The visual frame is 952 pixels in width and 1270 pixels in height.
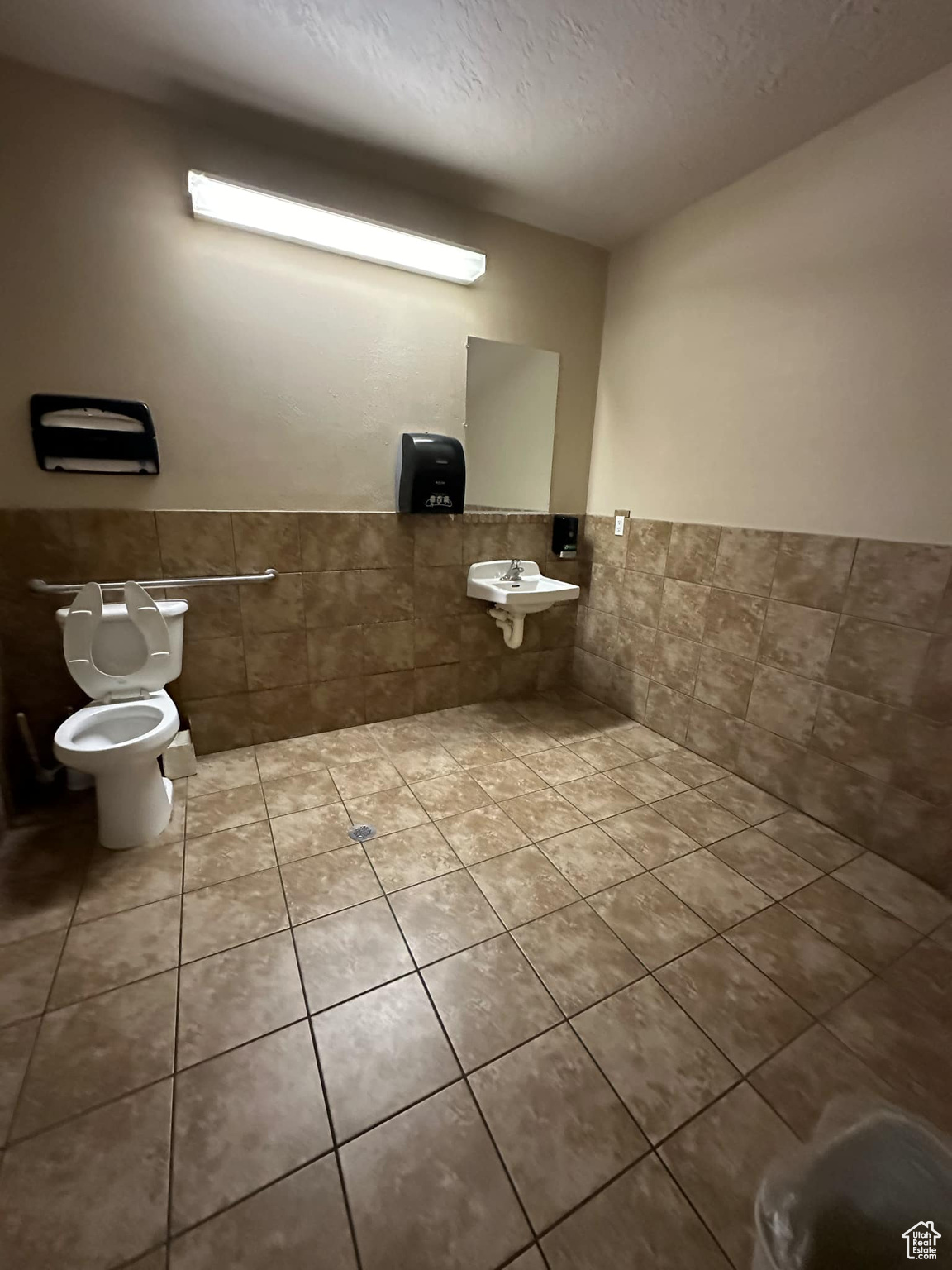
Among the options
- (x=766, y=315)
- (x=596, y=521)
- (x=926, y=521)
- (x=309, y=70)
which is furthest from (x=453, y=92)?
(x=926, y=521)

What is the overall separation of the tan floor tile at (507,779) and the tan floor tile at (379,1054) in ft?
3.07

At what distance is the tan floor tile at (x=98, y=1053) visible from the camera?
1072mm

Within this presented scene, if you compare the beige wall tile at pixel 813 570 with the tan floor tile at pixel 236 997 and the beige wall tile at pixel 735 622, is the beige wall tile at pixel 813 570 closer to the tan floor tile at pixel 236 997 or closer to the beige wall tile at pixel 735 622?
the beige wall tile at pixel 735 622

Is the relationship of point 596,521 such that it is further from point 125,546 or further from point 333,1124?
point 333,1124

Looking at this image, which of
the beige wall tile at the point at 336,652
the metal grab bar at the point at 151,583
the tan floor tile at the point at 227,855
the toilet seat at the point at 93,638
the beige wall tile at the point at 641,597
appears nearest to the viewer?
the tan floor tile at the point at 227,855

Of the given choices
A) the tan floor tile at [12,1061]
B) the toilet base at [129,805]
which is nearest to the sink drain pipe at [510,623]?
the toilet base at [129,805]

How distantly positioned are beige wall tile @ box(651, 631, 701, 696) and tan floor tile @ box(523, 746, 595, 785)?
63 centimetres

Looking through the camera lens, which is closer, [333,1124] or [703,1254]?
[703,1254]

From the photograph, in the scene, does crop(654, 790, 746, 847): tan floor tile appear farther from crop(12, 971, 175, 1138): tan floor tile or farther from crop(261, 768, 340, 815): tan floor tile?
crop(12, 971, 175, 1138): tan floor tile

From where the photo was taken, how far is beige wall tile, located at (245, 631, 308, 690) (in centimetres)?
239

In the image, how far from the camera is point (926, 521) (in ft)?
5.51

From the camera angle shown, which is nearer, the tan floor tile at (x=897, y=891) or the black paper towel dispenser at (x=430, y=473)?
the tan floor tile at (x=897, y=891)

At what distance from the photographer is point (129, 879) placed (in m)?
1.67

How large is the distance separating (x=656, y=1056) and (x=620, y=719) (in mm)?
1831
